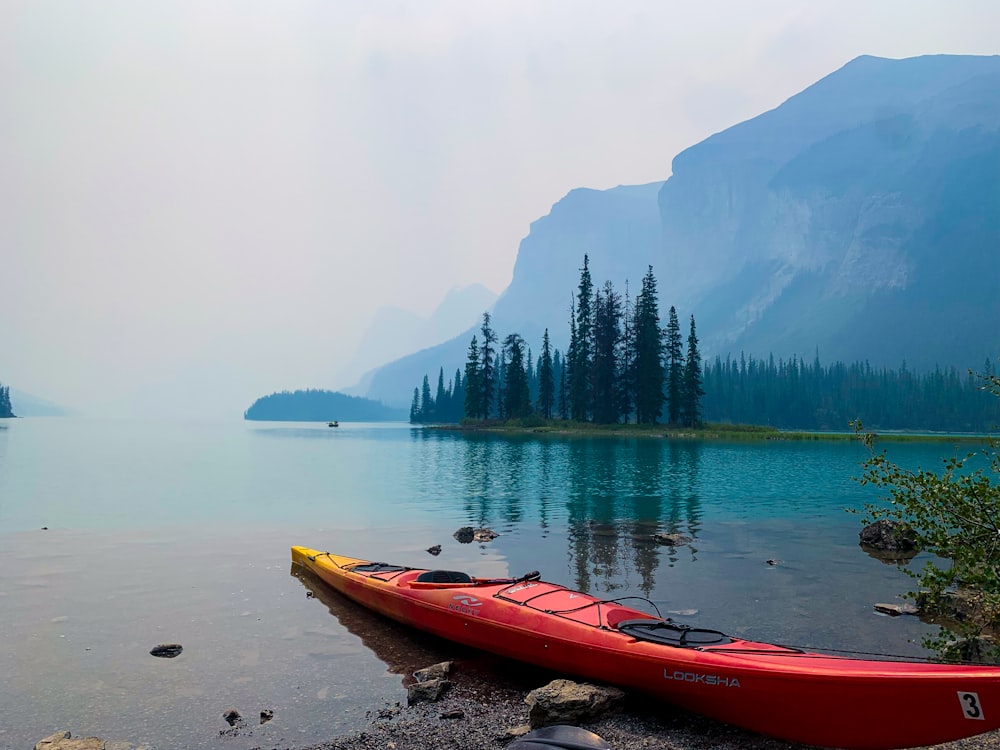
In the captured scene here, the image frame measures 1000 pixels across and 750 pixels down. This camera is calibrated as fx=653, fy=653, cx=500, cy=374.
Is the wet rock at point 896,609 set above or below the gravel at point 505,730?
above

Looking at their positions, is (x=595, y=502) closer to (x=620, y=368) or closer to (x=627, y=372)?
(x=627, y=372)

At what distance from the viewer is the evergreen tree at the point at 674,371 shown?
88.8 meters

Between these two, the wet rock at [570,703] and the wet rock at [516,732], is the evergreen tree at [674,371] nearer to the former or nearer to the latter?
the wet rock at [570,703]

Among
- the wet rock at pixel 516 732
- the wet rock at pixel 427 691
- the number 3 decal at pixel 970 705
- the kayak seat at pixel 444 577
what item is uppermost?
the number 3 decal at pixel 970 705

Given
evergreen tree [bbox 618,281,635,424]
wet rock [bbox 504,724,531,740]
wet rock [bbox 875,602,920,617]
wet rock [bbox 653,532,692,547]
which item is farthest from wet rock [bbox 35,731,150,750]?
evergreen tree [bbox 618,281,635,424]

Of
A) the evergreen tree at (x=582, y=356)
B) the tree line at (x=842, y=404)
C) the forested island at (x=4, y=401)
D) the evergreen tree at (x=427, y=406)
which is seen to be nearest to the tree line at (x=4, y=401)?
the forested island at (x=4, y=401)

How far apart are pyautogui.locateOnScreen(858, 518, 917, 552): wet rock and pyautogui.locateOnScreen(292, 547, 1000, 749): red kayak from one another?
13.8m

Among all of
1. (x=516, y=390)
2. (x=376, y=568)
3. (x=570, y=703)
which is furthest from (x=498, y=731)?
(x=516, y=390)

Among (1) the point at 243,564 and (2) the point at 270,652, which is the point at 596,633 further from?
(1) the point at 243,564

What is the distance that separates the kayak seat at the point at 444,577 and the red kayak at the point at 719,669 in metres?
0.03

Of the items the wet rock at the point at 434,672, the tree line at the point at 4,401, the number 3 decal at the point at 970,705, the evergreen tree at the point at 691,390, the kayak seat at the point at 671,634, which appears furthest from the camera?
the tree line at the point at 4,401

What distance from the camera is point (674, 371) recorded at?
8919 centimetres

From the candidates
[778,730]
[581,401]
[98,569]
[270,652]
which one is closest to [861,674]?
[778,730]

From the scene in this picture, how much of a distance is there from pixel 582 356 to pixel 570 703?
86.0 meters
